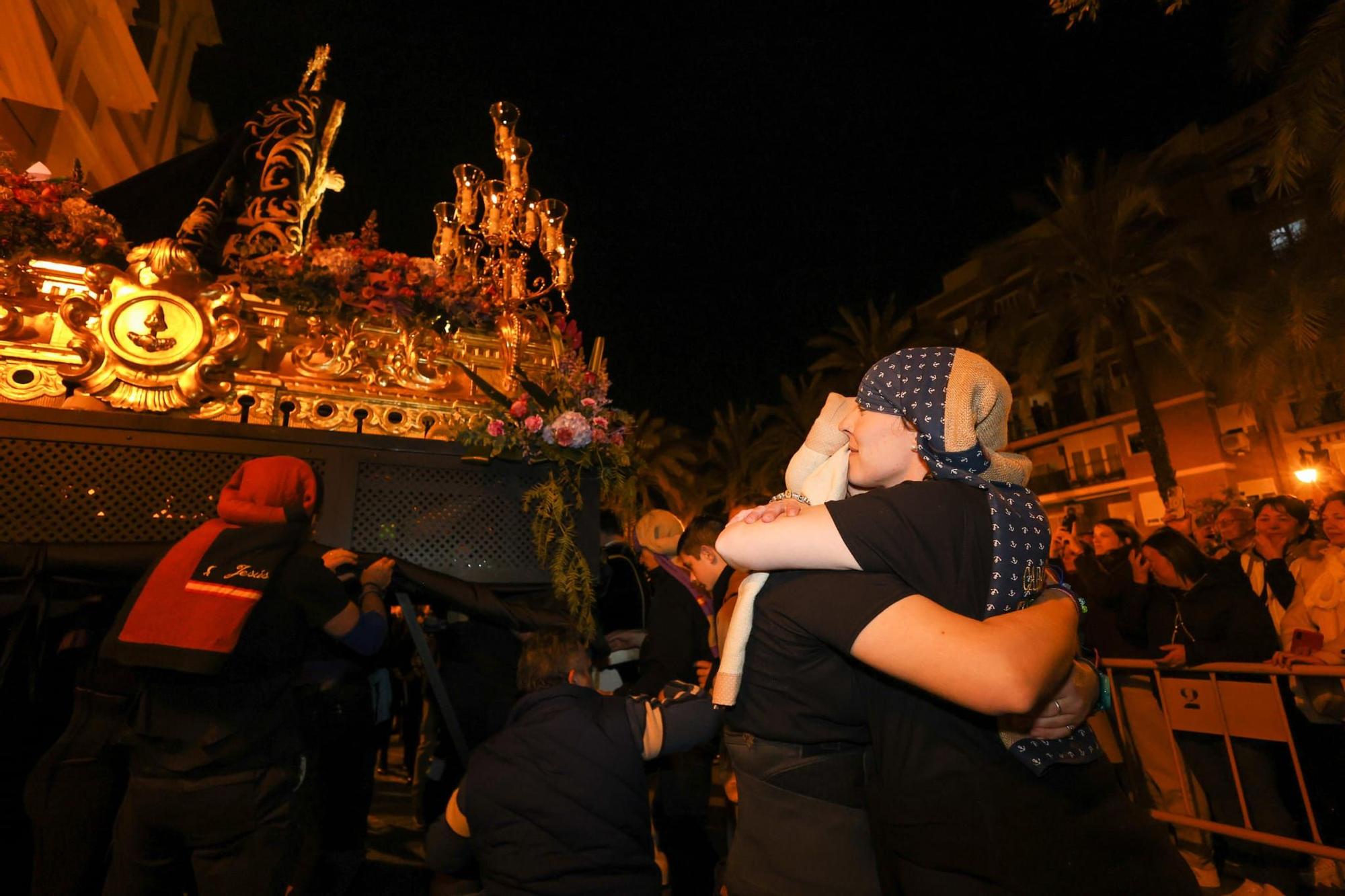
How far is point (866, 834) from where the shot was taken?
1626mm

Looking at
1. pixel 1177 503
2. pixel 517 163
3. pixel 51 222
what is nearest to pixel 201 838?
pixel 51 222

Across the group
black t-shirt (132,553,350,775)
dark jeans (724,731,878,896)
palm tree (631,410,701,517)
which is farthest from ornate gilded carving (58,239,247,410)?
palm tree (631,410,701,517)

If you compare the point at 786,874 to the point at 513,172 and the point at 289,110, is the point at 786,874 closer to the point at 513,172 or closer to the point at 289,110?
the point at 513,172

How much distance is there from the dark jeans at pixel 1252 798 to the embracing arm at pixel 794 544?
464 centimetres

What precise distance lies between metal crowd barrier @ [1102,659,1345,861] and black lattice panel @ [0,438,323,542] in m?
5.35

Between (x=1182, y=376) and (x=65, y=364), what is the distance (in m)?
39.0

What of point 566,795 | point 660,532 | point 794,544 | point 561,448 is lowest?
point 566,795

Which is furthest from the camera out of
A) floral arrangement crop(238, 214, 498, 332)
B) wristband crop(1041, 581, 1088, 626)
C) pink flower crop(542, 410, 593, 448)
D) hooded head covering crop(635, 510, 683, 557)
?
hooded head covering crop(635, 510, 683, 557)

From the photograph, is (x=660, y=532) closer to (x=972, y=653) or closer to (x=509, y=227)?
(x=509, y=227)

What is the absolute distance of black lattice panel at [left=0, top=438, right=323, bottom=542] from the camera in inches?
137

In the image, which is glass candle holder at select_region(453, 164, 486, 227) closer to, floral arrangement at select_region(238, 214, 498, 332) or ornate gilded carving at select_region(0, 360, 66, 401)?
floral arrangement at select_region(238, 214, 498, 332)

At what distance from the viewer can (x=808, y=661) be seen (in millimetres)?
1615

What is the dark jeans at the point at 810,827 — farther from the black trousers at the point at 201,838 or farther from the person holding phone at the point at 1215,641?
the person holding phone at the point at 1215,641

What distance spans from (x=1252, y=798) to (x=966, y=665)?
463 cm
